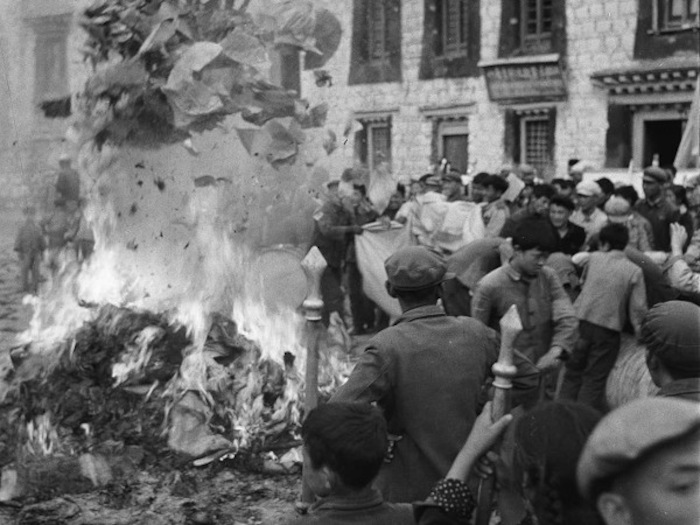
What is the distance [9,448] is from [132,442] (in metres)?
0.81

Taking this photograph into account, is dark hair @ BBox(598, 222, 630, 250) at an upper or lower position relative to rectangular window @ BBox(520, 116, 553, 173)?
lower

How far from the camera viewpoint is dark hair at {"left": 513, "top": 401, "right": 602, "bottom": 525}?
2.13 m

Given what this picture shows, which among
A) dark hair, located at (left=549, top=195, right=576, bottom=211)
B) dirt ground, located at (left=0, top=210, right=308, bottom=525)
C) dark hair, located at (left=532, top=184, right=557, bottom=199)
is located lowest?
dirt ground, located at (left=0, top=210, right=308, bottom=525)

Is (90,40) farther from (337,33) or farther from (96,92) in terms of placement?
(337,33)

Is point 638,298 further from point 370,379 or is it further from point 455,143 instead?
point 455,143

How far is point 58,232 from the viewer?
25.1ft

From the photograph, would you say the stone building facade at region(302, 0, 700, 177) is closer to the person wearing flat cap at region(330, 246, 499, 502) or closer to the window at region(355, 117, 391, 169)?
the window at region(355, 117, 391, 169)

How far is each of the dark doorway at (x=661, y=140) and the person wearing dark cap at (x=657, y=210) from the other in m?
9.78

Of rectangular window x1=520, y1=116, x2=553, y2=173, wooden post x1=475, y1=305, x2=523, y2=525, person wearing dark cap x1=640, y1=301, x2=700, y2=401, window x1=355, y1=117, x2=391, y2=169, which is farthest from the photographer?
window x1=355, y1=117, x2=391, y2=169

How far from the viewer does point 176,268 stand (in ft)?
25.3

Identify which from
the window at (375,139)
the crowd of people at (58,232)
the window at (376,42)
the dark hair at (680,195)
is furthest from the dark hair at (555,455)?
the window at (375,139)

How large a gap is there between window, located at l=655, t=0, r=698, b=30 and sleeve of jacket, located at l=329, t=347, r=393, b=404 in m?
16.3

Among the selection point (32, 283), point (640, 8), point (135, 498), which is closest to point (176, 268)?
point (32, 283)

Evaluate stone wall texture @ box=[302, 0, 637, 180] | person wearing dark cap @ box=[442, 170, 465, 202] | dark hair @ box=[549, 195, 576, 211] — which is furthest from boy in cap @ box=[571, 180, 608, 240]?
stone wall texture @ box=[302, 0, 637, 180]
